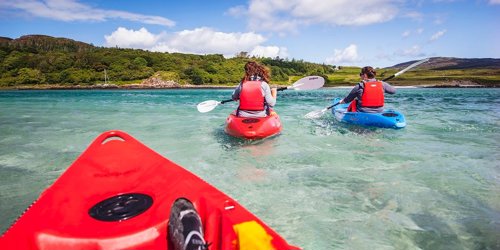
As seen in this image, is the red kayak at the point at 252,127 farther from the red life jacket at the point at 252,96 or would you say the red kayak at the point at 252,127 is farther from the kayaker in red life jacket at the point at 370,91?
the kayaker in red life jacket at the point at 370,91

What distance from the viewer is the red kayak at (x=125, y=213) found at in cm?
181

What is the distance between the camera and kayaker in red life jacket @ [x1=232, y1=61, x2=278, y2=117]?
7.94 meters

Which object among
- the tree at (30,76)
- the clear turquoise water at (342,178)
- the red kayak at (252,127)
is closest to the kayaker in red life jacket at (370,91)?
the clear turquoise water at (342,178)

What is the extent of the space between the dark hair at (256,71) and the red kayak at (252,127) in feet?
3.67

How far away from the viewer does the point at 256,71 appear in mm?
8180

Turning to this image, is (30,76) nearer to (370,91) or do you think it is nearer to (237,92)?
(237,92)

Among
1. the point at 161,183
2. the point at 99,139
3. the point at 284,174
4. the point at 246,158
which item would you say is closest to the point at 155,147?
the point at 246,158

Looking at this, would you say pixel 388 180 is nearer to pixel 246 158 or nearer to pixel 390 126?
pixel 246 158

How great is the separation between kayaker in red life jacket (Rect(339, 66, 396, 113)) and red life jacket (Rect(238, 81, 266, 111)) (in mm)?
3380

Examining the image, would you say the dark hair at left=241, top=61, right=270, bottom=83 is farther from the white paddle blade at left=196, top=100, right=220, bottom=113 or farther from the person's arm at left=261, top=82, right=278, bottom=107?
the white paddle blade at left=196, top=100, right=220, bottom=113

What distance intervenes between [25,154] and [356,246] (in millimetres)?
7700

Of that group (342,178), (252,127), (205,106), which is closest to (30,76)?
(205,106)

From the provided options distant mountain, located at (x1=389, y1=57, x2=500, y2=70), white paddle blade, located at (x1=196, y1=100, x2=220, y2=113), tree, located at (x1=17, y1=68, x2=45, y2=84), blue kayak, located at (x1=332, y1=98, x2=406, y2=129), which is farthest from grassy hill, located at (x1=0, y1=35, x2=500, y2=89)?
white paddle blade, located at (x1=196, y1=100, x2=220, y2=113)

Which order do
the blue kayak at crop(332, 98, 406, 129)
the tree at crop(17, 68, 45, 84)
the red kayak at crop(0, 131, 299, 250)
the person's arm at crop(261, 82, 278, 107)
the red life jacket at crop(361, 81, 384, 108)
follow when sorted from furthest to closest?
the tree at crop(17, 68, 45, 84) < the red life jacket at crop(361, 81, 384, 108) < the blue kayak at crop(332, 98, 406, 129) < the person's arm at crop(261, 82, 278, 107) < the red kayak at crop(0, 131, 299, 250)
